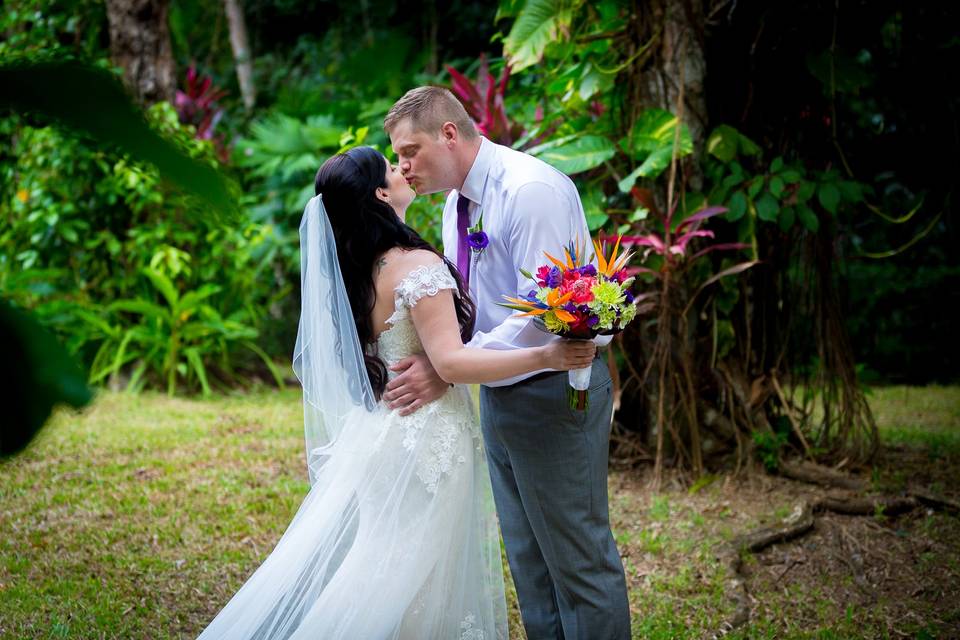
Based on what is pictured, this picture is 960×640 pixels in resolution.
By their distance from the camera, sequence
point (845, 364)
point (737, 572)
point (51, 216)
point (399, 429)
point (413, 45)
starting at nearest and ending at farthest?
point (399, 429) → point (737, 572) → point (845, 364) → point (51, 216) → point (413, 45)

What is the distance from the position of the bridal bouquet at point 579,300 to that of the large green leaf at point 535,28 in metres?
2.50

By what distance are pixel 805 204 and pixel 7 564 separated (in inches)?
155

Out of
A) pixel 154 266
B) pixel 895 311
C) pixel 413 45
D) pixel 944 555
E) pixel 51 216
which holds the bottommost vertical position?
pixel 944 555

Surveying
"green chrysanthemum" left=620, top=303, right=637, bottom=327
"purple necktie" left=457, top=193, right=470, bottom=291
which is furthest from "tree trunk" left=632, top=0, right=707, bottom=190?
"green chrysanthemum" left=620, top=303, right=637, bottom=327

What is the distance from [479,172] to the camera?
2445 millimetres

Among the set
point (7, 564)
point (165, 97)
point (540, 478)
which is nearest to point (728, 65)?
point (540, 478)

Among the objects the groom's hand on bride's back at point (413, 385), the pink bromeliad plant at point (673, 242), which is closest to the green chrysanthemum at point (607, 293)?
the groom's hand on bride's back at point (413, 385)

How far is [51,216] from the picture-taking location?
6.44 meters

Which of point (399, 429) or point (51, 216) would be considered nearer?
point (399, 429)

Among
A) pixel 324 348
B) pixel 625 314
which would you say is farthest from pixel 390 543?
pixel 625 314

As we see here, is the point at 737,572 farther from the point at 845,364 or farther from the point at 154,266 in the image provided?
the point at 154,266

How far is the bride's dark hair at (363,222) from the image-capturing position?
2502mm

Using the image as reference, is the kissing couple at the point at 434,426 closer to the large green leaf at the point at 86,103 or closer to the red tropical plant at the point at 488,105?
the large green leaf at the point at 86,103

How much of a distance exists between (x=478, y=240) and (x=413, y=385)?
1.57 ft
